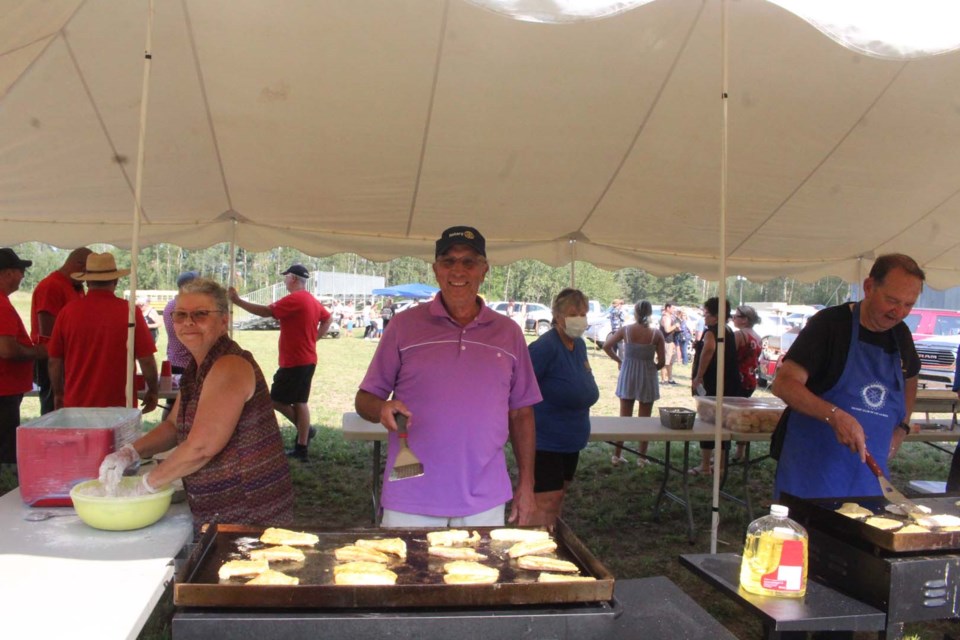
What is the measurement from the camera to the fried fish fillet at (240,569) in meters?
1.47

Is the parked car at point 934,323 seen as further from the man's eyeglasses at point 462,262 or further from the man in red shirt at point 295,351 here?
the man's eyeglasses at point 462,262

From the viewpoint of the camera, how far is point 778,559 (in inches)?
71.4

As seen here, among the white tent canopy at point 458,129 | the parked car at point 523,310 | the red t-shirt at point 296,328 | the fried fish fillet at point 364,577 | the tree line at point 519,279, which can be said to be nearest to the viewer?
the fried fish fillet at point 364,577

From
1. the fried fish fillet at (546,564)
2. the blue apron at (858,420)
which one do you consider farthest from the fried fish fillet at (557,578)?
the blue apron at (858,420)

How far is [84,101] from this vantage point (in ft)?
13.0

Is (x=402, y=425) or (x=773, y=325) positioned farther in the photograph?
(x=773, y=325)

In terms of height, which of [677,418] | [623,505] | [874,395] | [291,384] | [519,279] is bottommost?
[623,505]

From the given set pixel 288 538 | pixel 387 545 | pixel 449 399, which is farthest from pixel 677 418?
pixel 288 538

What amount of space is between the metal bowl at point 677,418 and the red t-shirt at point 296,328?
3.37 meters

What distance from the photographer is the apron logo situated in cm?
250

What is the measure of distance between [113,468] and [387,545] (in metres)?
0.99

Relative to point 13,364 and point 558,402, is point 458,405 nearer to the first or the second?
point 558,402

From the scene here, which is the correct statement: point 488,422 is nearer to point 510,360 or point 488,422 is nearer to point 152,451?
point 510,360

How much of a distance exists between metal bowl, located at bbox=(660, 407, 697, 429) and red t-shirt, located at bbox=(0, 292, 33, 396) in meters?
4.21
